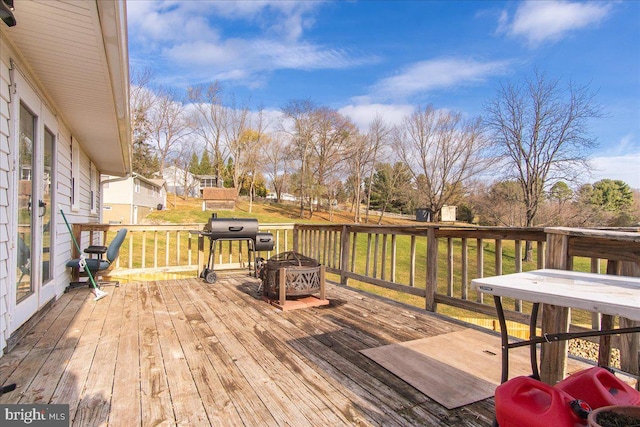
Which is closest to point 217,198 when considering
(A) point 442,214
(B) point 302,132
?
(B) point 302,132

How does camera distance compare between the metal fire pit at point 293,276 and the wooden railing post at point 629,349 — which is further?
the metal fire pit at point 293,276

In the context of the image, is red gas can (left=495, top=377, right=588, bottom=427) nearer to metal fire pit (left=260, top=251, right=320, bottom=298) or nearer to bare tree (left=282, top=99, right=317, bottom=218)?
metal fire pit (left=260, top=251, right=320, bottom=298)

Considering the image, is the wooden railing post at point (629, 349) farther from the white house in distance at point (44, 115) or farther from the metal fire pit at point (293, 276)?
the white house in distance at point (44, 115)

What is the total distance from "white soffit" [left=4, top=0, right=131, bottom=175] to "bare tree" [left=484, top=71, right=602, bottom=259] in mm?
15366

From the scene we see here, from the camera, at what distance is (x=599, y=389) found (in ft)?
4.05

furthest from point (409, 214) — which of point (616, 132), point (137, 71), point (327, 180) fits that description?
point (137, 71)

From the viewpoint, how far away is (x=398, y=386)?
6.64ft

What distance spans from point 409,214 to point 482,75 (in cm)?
1527

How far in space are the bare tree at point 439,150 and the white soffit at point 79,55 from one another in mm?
21388

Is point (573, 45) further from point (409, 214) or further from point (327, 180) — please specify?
point (409, 214)

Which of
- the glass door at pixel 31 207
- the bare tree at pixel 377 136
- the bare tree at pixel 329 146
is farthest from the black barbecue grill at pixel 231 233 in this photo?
the bare tree at pixel 329 146

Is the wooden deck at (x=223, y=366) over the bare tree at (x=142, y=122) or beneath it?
beneath

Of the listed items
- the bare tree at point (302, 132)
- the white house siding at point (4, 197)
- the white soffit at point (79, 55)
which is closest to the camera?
the white soffit at point (79, 55)

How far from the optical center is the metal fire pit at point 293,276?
3.80 metres
